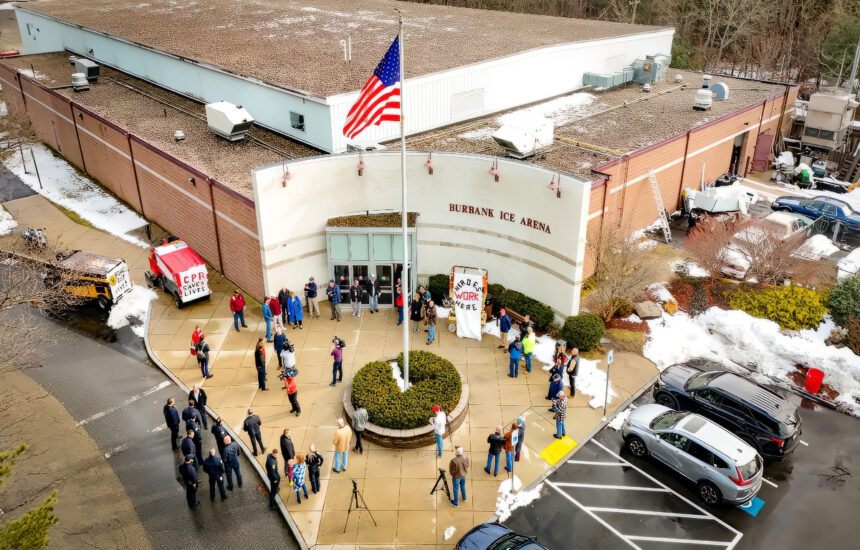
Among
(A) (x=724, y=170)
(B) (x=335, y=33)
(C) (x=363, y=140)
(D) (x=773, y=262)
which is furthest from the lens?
(B) (x=335, y=33)

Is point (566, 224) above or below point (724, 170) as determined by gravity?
above

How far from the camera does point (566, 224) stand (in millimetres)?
21172

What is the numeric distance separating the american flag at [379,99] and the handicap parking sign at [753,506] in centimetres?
1285

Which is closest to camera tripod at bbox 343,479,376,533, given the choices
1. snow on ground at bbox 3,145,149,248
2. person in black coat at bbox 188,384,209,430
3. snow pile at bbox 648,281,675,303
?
person in black coat at bbox 188,384,209,430

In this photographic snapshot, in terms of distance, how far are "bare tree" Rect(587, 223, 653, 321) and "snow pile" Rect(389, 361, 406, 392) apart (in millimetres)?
7506

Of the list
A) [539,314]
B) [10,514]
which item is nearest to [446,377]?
[539,314]

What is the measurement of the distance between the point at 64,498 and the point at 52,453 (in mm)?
1949

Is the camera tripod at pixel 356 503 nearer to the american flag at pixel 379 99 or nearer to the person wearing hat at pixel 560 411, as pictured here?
the person wearing hat at pixel 560 411

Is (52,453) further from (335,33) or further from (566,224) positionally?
(335,33)

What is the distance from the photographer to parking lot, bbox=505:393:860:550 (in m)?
15.2

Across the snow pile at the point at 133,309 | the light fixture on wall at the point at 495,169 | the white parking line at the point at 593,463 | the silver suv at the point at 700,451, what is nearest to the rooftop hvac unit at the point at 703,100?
the light fixture on wall at the point at 495,169

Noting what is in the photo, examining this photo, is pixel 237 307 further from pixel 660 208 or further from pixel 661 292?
pixel 660 208

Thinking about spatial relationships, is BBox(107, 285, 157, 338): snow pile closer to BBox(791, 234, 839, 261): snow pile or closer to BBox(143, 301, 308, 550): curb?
BBox(143, 301, 308, 550): curb

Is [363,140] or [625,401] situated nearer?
[625,401]
